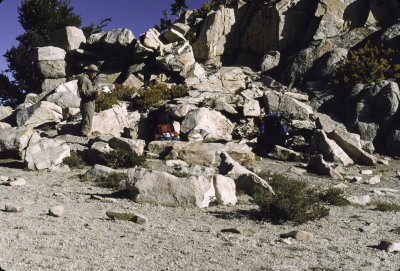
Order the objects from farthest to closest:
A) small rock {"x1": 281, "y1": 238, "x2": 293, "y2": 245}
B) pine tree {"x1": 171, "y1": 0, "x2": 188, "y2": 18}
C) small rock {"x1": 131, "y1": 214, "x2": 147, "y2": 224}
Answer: pine tree {"x1": 171, "y1": 0, "x2": 188, "y2": 18}, small rock {"x1": 131, "y1": 214, "x2": 147, "y2": 224}, small rock {"x1": 281, "y1": 238, "x2": 293, "y2": 245}

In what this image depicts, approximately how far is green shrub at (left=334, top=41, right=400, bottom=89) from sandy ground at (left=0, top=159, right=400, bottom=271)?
46.3 feet

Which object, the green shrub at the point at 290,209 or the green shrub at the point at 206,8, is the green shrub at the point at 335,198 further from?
the green shrub at the point at 206,8

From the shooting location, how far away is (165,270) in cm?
357

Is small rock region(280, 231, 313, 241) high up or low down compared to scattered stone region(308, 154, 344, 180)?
down

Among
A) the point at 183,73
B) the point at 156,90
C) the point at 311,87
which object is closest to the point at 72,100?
the point at 156,90

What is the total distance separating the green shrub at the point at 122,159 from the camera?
10961 millimetres

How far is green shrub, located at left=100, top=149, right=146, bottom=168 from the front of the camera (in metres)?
11.0

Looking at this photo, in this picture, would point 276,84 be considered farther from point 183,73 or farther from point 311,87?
point 183,73

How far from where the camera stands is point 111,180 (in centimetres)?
850

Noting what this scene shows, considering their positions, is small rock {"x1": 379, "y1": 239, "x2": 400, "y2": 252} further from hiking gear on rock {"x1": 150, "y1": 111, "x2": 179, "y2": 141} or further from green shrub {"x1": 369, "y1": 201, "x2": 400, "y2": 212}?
hiking gear on rock {"x1": 150, "y1": 111, "x2": 179, "y2": 141}

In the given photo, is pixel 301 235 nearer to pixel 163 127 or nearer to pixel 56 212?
pixel 56 212

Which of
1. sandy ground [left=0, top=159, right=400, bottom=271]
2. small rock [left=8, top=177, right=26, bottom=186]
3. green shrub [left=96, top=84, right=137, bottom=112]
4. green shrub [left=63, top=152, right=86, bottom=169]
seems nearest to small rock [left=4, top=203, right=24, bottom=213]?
sandy ground [left=0, top=159, right=400, bottom=271]

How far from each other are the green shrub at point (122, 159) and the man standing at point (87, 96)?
10.6 ft

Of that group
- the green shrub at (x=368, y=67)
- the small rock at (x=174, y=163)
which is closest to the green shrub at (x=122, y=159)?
the small rock at (x=174, y=163)
